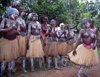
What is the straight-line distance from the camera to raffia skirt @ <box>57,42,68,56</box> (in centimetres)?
463

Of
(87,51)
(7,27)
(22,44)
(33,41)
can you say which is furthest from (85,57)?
(7,27)

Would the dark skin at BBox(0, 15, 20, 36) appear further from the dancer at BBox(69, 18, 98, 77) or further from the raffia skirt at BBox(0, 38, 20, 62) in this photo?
the dancer at BBox(69, 18, 98, 77)

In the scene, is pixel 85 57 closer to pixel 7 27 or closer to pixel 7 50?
pixel 7 50

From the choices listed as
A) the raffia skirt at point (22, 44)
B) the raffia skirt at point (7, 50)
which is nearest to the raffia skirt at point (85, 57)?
the raffia skirt at point (22, 44)

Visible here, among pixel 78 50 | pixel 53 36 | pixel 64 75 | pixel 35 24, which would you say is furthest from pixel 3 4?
pixel 64 75

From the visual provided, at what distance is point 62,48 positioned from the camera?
466cm

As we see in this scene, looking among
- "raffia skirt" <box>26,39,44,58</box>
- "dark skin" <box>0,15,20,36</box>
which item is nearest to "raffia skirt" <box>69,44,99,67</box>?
"raffia skirt" <box>26,39,44,58</box>

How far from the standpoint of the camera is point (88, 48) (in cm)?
313

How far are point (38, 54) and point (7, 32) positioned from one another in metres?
1.36

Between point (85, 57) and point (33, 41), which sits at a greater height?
point (33, 41)

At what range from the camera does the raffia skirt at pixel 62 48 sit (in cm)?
463

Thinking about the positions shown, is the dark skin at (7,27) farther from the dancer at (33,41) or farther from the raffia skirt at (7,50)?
the dancer at (33,41)

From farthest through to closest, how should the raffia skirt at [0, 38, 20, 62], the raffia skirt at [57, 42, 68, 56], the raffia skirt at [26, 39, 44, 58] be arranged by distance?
1. the raffia skirt at [57, 42, 68, 56]
2. the raffia skirt at [26, 39, 44, 58]
3. the raffia skirt at [0, 38, 20, 62]

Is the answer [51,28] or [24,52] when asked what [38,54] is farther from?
[51,28]
